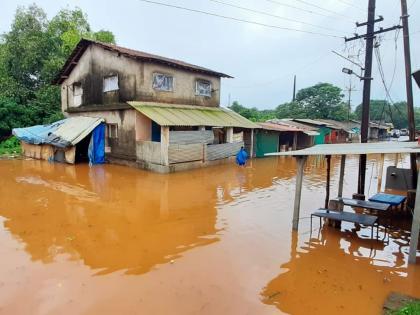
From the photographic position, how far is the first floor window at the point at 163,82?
1812cm

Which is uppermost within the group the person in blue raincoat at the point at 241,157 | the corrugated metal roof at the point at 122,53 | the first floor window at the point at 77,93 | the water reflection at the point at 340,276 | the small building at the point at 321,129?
the corrugated metal roof at the point at 122,53

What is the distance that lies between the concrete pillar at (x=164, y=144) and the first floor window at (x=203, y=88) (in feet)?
19.9

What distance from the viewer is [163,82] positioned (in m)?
18.6

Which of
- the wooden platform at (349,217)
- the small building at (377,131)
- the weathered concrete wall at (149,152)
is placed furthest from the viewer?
the small building at (377,131)

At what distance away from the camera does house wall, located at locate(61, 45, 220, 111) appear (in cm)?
1748

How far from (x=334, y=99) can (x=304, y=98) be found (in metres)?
4.51

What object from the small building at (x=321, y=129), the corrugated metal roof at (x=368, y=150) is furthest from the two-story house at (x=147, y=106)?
the small building at (x=321, y=129)

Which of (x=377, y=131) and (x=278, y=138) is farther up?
(x=377, y=131)

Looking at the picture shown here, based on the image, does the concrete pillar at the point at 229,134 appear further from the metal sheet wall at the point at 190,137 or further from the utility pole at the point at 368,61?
the utility pole at the point at 368,61

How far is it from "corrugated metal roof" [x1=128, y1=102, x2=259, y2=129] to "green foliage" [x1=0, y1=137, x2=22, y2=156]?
37.1 feet

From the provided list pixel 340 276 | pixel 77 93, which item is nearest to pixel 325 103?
pixel 77 93

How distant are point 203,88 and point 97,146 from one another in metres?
8.18

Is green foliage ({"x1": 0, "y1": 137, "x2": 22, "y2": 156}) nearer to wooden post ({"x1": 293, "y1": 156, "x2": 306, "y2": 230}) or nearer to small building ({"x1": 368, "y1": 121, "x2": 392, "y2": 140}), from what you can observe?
wooden post ({"x1": 293, "y1": 156, "x2": 306, "y2": 230})

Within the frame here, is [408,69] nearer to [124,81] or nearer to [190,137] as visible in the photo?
[190,137]
